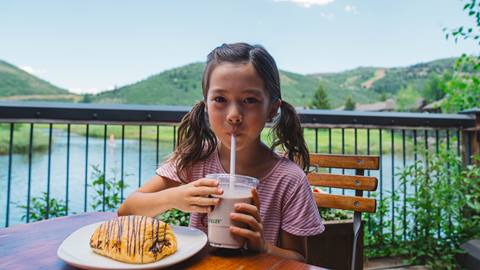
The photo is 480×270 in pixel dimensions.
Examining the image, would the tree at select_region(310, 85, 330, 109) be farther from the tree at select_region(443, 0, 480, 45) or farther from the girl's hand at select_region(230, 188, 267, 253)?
the girl's hand at select_region(230, 188, 267, 253)

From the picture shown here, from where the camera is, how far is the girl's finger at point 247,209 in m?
0.69

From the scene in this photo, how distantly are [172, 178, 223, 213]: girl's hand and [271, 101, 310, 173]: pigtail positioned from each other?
1.77 ft

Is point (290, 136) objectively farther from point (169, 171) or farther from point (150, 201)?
point (150, 201)

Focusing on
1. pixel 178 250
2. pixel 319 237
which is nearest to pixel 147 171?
pixel 319 237

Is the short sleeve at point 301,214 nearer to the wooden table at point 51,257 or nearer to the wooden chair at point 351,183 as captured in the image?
the wooden table at point 51,257

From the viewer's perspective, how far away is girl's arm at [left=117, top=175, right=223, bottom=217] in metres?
0.71

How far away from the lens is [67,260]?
65 cm

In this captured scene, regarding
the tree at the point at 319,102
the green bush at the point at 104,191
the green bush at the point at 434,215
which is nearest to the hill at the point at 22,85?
the tree at the point at 319,102

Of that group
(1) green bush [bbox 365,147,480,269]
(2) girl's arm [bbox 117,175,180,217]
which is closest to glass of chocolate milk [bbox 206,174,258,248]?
(2) girl's arm [bbox 117,175,180,217]

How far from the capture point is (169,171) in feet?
3.67

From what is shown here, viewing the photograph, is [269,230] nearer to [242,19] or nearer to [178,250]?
[178,250]

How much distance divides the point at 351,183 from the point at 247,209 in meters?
1.05

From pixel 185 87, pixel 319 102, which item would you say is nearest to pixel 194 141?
pixel 185 87

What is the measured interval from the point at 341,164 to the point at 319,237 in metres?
0.49
